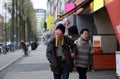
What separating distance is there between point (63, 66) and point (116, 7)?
2.53 m

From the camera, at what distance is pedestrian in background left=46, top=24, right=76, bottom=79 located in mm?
8247

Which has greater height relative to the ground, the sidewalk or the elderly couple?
the elderly couple

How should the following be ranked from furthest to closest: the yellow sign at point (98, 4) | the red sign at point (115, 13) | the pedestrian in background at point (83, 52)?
the yellow sign at point (98, 4)
the red sign at point (115, 13)
the pedestrian in background at point (83, 52)

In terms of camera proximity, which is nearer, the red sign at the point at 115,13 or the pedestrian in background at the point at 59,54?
the pedestrian in background at the point at 59,54

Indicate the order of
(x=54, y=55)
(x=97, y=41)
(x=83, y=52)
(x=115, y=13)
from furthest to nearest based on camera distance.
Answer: (x=97, y=41) < (x=115, y=13) < (x=83, y=52) < (x=54, y=55)

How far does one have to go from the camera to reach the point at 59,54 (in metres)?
8.33

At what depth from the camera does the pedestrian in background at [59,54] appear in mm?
8247

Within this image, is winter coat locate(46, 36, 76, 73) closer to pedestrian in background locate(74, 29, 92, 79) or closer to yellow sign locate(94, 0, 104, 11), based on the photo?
pedestrian in background locate(74, 29, 92, 79)

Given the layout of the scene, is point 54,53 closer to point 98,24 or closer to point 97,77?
point 97,77

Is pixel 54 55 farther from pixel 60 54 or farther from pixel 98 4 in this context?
pixel 98 4

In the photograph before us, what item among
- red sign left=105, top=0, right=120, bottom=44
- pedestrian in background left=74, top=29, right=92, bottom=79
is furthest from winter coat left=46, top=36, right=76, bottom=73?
red sign left=105, top=0, right=120, bottom=44

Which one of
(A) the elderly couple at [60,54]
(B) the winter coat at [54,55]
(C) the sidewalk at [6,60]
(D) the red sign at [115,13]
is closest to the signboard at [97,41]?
(C) the sidewalk at [6,60]

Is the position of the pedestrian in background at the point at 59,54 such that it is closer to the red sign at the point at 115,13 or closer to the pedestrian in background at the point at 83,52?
the pedestrian in background at the point at 83,52

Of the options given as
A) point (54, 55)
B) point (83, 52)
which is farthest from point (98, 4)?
point (54, 55)
